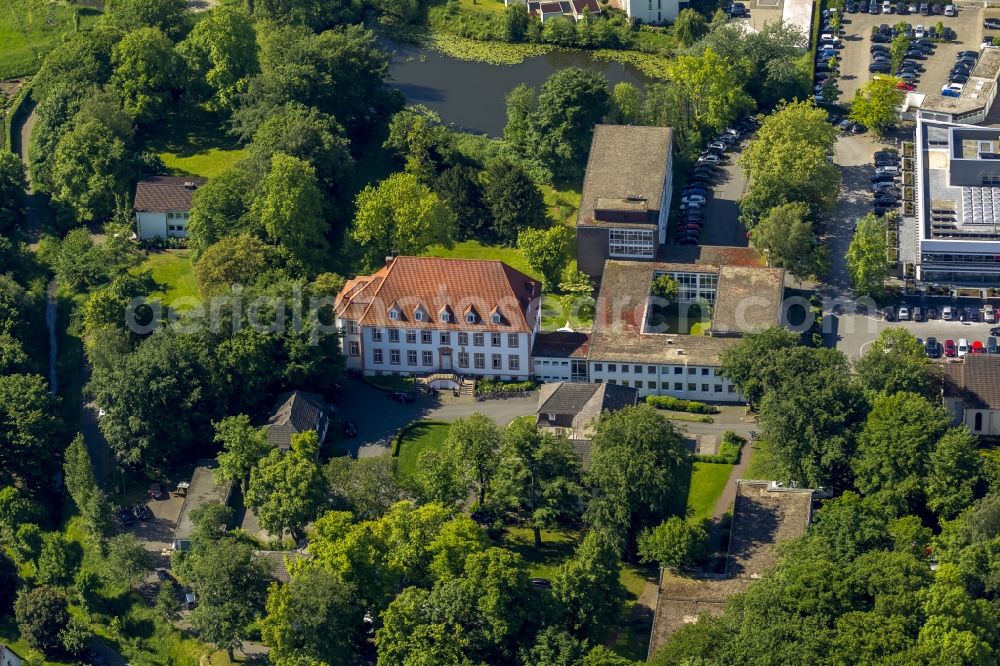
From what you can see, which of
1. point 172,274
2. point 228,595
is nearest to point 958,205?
point 172,274

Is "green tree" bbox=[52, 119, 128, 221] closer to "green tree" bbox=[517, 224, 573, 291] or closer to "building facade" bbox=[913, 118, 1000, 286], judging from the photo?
"green tree" bbox=[517, 224, 573, 291]

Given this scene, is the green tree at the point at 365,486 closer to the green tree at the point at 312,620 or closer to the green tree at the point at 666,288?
the green tree at the point at 312,620

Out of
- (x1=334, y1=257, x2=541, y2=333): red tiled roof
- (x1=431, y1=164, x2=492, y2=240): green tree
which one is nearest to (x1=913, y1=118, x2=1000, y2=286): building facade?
(x1=334, y1=257, x2=541, y2=333): red tiled roof

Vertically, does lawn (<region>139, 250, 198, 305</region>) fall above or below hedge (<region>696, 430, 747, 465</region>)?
above

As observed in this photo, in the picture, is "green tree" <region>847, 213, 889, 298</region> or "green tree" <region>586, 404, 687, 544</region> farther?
"green tree" <region>847, 213, 889, 298</region>

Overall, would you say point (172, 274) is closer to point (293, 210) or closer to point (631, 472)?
point (293, 210)

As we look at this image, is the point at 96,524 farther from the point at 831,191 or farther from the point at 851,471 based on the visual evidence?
the point at 831,191

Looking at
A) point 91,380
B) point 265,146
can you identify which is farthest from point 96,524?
point 265,146

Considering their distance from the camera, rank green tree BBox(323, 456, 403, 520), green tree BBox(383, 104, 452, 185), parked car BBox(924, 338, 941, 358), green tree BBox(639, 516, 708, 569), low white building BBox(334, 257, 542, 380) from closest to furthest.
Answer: green tree BBox(639, 516, 708, 569)
green tree BBox(323, 456, 403, 520)
parked car BBox(924, 338, 941, 358)
low white building BBox(334, 257, 542, 380)
green tree BBox(383, 104, 452, 185)

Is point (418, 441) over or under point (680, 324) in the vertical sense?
under
